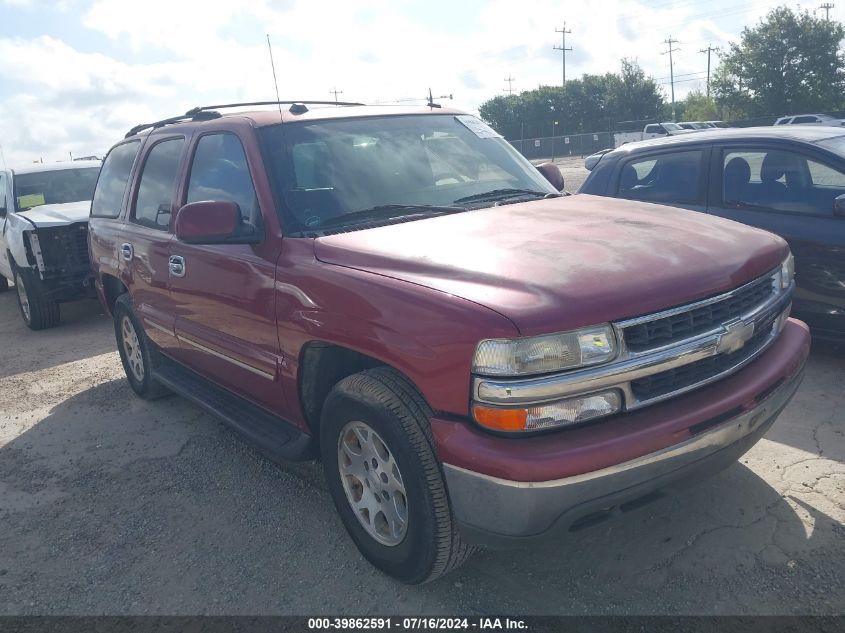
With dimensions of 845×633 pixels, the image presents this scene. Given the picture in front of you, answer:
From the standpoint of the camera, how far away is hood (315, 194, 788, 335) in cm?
234

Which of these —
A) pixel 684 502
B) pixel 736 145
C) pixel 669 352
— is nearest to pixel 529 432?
pixel 669 352

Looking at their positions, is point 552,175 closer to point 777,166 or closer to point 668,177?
point 668,177

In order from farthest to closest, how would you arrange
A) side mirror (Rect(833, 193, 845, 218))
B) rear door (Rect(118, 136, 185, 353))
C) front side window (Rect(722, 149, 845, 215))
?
front side window (Rect(722, 149, 845, 215)) < side mirror (Rect(833, 193, 845, 218)) < rear door (Rect(118, 136, 185, 353))

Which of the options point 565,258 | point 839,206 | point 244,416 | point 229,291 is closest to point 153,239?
point 229,291

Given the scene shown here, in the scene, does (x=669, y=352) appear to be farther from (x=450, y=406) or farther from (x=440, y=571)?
(x=440, y=571)

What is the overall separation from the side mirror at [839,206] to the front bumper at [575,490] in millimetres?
2788

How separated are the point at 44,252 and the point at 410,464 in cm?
655

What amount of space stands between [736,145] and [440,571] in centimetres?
416

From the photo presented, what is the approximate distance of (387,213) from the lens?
10.8ft

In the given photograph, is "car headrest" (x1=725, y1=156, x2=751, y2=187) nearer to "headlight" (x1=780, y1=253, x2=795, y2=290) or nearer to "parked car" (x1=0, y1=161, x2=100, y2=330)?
"headlight" (x1=780, y1=253, x2=795, y2=290)

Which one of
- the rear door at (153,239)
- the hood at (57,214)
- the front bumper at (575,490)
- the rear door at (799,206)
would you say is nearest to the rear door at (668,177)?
the rear door at (799,206)

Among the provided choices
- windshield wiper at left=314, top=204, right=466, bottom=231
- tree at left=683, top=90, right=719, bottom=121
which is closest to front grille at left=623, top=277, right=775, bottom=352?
windshield wiper at left=314, top=204, right=466, bottom=231

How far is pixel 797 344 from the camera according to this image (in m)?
3.12

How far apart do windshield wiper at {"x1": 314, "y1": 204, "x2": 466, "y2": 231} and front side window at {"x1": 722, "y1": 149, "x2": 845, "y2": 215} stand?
9.43ft
